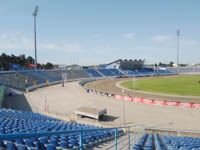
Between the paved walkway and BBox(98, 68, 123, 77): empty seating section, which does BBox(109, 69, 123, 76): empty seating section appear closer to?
BBox(98, 68, 123, 77): empty seating section

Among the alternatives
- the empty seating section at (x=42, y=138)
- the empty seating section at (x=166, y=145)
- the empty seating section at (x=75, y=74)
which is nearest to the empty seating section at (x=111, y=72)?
the empty seating section at (x=75, y=74)

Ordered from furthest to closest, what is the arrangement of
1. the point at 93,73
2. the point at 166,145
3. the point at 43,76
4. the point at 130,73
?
the point at 130,73, the point at 93,73, the point at 43,76, the point at 166,145

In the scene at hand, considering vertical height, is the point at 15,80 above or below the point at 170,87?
above

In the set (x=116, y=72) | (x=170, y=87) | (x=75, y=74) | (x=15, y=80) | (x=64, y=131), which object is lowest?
(x=170, y=87)

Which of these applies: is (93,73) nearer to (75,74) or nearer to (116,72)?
(75,74)

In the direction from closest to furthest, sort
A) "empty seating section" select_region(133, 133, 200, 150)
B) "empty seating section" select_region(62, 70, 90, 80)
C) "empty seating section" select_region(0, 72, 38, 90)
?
"empty seating section" select_region(133, 133, 200, 150)
"empty seating section" select_region(0, 72, 38, 90)
"empty seating section" select_region(62, 70, 90, 80)

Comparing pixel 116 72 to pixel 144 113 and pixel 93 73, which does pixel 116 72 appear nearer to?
pixel 93 73

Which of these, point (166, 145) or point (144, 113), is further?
point (144, 113)

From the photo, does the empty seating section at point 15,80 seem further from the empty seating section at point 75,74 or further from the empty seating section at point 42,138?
the empty seating section at point 42,138

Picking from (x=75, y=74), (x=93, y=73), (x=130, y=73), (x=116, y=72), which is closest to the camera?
(x=75, y=74)

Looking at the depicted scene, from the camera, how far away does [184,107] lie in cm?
2662

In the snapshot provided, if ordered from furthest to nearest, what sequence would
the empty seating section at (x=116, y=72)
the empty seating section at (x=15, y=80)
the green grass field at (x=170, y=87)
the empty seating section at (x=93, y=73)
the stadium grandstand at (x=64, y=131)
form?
the empty seating section at (x=116, y=72) < the empty seating section at (x=93, y=73) < the empty seating section at (x=15, y=80) < the green grass field at (x=170, y=87) < the stadium grandstand at (x=64, y=131)

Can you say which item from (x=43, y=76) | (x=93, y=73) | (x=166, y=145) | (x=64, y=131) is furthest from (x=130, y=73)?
(x=64, y=131)

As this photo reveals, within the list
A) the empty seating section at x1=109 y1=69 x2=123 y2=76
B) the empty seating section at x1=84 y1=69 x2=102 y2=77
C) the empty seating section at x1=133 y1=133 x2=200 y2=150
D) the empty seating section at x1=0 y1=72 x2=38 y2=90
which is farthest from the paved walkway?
the empty seating section at x1=109 y1=69 x2=123 y2=76
